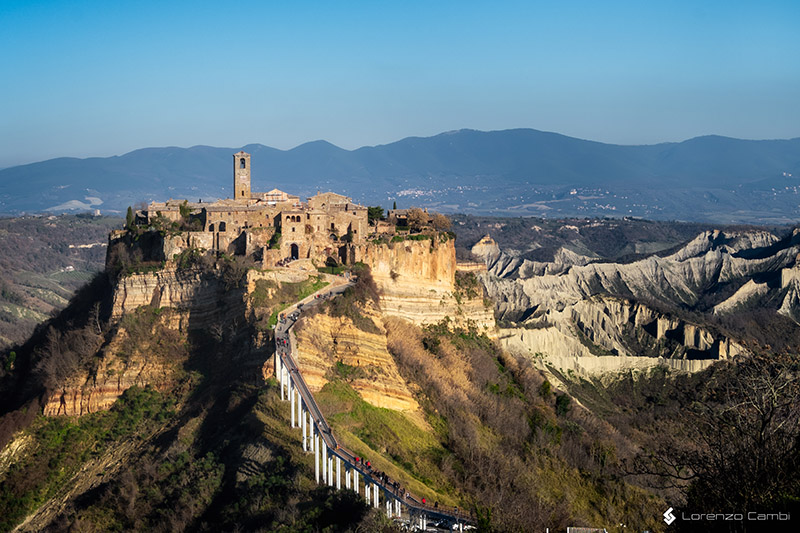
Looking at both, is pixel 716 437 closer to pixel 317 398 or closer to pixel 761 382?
pixel 761 382

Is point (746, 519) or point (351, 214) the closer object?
point (746, 519)

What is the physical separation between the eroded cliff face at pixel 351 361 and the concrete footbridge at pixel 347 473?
256 centimetres

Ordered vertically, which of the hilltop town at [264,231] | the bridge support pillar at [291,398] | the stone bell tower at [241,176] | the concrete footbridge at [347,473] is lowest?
the concrete footbridge at [347,473]

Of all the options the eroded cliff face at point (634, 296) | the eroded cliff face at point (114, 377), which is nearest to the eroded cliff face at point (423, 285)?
the eroded cliff face at point (634, 296)

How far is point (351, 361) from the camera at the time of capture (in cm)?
4041

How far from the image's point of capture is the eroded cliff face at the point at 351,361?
38156mm

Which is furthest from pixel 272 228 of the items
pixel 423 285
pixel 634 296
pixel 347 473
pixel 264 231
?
pixel 634 296

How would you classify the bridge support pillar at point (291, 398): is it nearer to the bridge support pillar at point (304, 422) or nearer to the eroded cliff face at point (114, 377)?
the bridge support pillar at point (304, 422)

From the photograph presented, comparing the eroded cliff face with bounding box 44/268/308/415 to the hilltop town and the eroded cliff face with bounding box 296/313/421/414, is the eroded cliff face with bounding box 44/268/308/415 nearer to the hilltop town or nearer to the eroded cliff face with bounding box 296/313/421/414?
the hilltop town

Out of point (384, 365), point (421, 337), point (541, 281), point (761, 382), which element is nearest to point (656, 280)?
point (541, 281)

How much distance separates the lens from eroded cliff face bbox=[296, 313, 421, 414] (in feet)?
125

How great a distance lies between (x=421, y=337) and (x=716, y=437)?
27766mm

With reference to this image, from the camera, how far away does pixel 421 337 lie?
161 feet

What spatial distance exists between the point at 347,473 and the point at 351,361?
10.4 meters
